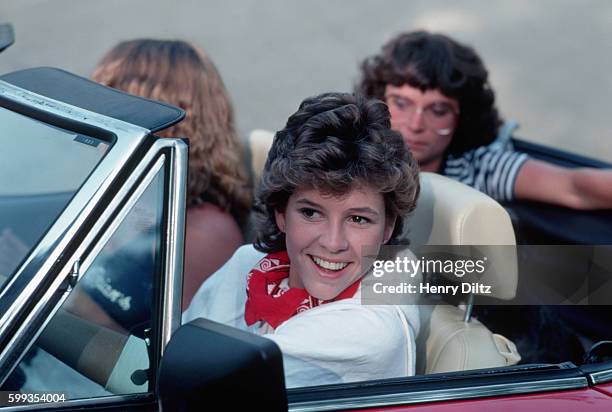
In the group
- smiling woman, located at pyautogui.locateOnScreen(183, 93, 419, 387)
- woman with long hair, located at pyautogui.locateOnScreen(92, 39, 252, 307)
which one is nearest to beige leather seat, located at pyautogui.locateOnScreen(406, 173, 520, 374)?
smiling woman, located at pyautogui.locateOnScreen(183, 93, 419, 387)

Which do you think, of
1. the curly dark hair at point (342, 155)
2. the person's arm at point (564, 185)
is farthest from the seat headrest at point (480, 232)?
the person's arm at point (564, 185)

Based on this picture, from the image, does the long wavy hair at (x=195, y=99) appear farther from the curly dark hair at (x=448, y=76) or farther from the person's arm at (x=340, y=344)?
the person's arm at (x=340, y=344)

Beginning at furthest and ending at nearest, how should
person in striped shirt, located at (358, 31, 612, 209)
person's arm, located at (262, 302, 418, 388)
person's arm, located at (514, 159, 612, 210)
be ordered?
person in striped shirt, located at (358, 31, 612, 209), person's arm, located at (514, 159, 612, 210), person's arm, located at (262, 302, 418, 388)

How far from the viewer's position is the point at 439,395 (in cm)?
179

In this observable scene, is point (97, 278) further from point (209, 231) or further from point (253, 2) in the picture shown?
point (253, 2)

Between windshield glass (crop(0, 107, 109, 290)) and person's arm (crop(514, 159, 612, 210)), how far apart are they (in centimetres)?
180

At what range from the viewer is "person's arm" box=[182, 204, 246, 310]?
274cm

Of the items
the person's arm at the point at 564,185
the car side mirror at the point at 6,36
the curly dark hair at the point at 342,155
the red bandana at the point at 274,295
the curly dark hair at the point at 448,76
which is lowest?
the red bandana at the point at 274,295

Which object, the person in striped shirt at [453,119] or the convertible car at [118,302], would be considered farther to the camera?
the person in striped shirt at [453,119]

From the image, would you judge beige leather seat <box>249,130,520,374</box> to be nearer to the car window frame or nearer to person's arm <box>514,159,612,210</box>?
the car window frame

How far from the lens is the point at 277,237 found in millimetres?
2330

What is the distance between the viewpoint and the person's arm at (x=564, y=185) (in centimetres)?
316

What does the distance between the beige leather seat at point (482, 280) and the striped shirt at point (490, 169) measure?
1.05m

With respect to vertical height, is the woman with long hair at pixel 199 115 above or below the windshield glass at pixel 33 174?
above
